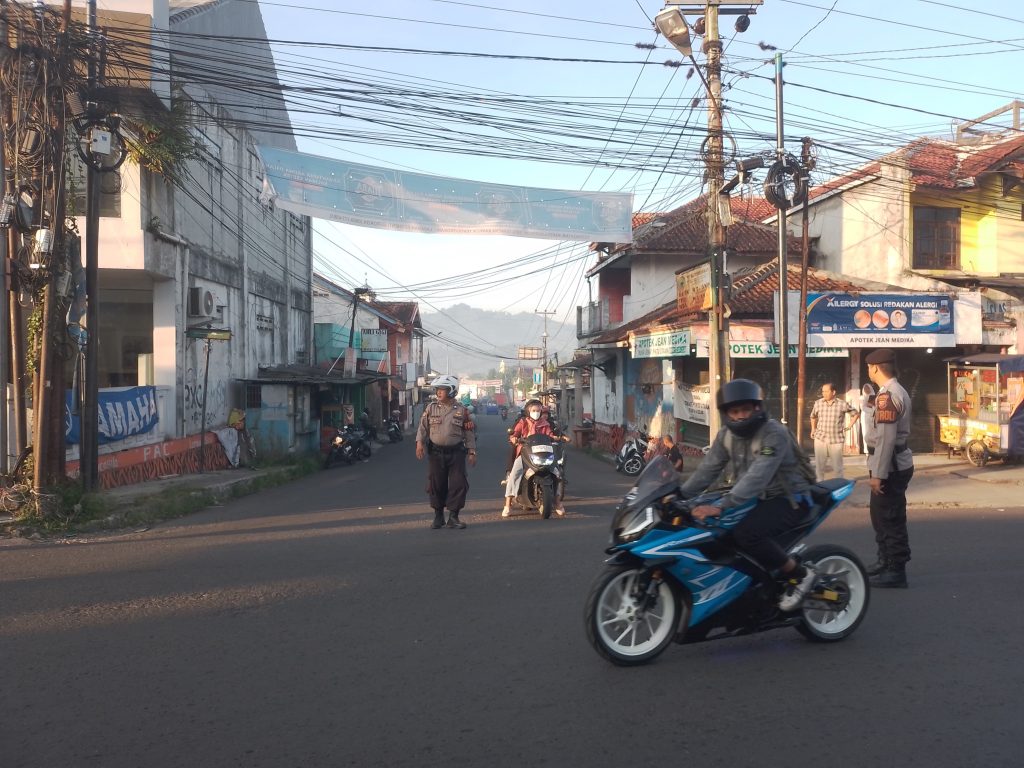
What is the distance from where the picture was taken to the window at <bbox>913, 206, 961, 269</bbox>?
22.3 meters

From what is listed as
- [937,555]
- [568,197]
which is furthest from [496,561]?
[568,197]

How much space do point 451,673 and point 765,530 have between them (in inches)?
77.4

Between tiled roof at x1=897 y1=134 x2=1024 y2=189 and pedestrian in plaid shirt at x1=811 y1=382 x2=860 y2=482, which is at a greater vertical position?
tiled roof at x1=897 y1=134 x2=1024 y2=189

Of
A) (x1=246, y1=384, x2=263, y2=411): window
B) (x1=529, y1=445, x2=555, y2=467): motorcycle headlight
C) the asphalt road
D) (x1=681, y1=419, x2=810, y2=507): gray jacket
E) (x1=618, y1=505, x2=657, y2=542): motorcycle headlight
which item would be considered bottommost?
the asphalt road

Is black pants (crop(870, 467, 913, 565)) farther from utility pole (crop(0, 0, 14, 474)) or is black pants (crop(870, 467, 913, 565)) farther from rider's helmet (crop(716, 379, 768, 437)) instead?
utility pole (crop(0, 0, 14, 474))

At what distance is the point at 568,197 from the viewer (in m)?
16.3

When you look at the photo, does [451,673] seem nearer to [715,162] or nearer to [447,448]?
[447,448]

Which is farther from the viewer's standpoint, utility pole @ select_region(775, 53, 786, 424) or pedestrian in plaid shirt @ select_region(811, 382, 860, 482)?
utility pole @ select_region(775, 53, 786, 424)

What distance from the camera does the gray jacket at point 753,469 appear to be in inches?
193

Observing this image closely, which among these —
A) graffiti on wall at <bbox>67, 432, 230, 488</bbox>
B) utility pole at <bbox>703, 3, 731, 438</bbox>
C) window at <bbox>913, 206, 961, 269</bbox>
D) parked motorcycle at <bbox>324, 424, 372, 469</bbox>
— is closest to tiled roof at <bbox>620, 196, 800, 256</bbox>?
window at <bbox>913, 206, 961, 269</bbox>

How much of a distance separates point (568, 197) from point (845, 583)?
39.1ft

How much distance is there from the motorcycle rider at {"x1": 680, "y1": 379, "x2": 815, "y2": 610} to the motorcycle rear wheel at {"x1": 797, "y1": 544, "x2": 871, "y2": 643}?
0.17m

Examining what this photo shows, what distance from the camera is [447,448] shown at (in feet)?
33.0

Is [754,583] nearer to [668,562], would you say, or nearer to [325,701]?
[668,562]
